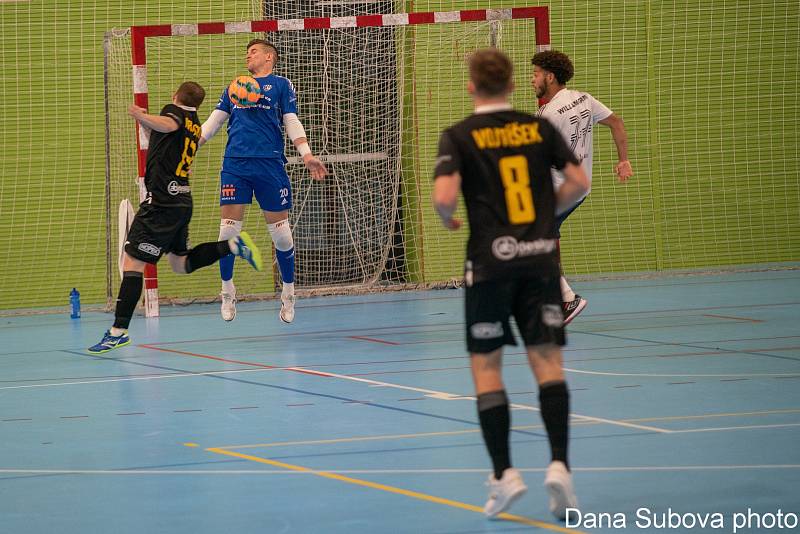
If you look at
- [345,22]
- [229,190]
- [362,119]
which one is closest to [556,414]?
[229,190]

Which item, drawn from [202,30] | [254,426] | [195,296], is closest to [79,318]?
[195,296]

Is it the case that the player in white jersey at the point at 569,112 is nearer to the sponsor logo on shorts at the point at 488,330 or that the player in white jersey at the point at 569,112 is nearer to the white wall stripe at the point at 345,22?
the white wall stripe at the point at 345,22

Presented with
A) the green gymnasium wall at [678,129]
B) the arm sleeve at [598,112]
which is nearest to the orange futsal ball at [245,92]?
the arm sleeve at [598,112]

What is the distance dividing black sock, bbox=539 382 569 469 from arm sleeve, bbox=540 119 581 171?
82cm

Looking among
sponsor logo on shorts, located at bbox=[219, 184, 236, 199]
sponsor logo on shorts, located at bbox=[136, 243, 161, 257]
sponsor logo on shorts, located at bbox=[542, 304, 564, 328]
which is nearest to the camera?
sponsor logo on shorts, located at bbox=[542, 304, 564, 328]

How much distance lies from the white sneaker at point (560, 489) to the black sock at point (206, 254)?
572cm

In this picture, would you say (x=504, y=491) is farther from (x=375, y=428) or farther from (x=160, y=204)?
(x=160, y=204)

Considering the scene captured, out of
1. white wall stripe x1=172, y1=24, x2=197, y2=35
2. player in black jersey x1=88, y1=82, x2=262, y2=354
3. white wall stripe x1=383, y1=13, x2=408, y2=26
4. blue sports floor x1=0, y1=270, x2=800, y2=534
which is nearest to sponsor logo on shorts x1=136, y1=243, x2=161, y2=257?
player in black jersey x1=88, y1=82, x2=262, y2=354

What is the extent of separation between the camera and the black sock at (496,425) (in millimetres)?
4336

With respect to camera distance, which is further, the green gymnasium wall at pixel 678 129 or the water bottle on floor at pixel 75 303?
the green gymnasium wall at pixel 678 129

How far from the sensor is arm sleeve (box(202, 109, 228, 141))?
32.5ft

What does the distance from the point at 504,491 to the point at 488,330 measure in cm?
58

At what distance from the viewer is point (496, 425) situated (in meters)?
4.38

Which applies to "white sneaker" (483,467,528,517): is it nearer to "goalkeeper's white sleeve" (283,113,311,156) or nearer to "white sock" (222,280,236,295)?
"goalkeeper's white sleeve" (283,113,311,156)
